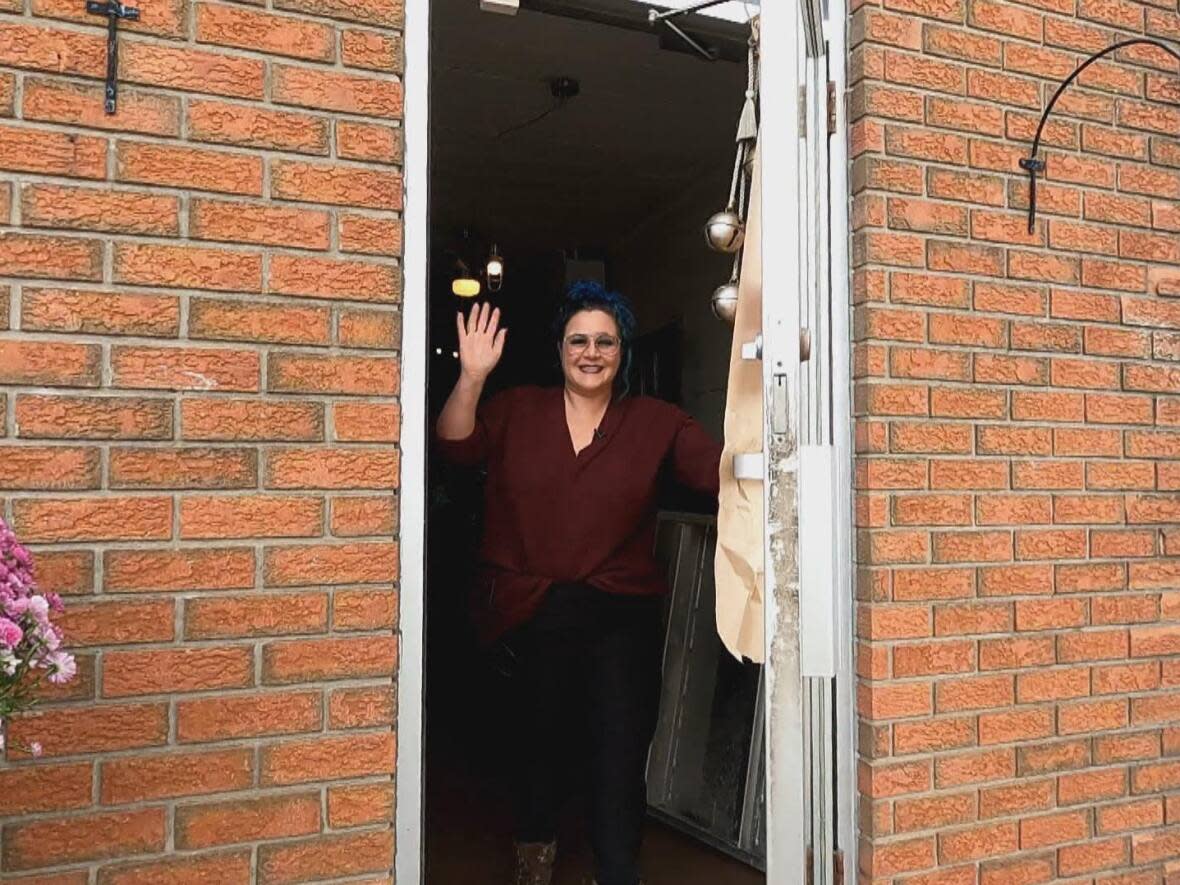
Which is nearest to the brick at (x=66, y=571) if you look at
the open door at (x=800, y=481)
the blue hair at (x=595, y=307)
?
the open door at (x=800, y=481)

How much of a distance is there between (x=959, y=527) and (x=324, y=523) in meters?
1.53

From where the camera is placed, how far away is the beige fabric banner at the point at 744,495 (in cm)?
229

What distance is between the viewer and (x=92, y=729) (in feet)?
5.72

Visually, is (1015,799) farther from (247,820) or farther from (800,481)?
(247,820)

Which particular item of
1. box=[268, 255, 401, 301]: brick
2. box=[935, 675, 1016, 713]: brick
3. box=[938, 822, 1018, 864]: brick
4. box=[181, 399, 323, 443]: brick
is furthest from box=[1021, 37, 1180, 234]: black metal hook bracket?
box=[181, 399, 323, 443]: brick

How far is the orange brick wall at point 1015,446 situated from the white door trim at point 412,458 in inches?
41.5

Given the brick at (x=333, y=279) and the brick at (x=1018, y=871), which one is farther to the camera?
the brick at (x=1018, y=871)

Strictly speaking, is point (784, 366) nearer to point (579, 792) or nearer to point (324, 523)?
point (324, 523)

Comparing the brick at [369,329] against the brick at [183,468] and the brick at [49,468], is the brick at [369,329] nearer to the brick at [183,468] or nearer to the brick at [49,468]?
the brick at [183,468]

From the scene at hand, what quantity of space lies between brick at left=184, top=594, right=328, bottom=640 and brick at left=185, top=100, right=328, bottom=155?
875mm

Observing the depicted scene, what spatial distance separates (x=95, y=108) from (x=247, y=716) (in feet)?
3.81

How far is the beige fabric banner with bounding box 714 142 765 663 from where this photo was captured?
229 centimetres

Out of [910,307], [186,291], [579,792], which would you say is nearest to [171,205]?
[186,291]

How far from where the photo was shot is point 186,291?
1812 millimetres
